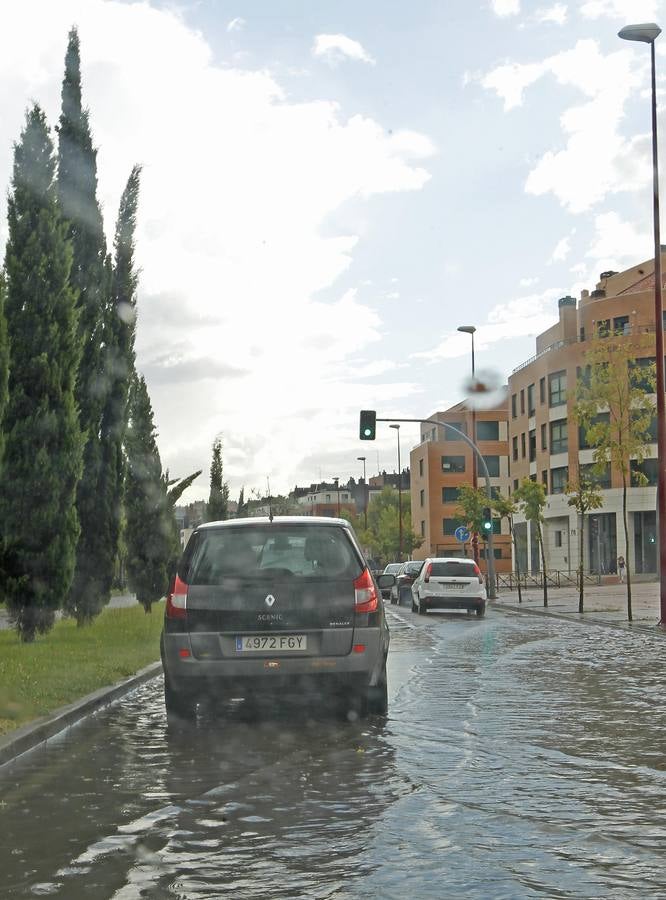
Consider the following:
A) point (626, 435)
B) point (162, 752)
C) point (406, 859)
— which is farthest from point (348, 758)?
point (626, 435)

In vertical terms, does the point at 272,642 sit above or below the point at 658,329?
below

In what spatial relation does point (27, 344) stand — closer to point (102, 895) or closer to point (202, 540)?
point (202, 540)

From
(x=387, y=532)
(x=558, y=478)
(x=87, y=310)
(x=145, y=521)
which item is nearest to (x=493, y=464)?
(x=387, y=532)

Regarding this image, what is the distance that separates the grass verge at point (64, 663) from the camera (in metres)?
11.1

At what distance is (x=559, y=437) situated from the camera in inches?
3007

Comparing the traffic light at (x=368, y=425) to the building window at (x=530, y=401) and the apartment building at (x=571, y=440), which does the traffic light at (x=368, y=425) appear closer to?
the apartment building at (x=571, y=440)

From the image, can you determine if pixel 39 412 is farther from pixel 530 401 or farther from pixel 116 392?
pixel 530 401

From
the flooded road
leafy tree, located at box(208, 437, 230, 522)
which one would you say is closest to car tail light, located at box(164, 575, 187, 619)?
the flooded road

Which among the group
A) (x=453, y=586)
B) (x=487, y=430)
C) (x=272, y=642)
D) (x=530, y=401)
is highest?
(x=487, y=430)

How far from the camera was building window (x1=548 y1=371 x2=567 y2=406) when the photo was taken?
7575 centimetres

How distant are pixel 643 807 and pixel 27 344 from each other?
50.0 feet

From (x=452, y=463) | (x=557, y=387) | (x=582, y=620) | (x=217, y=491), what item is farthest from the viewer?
(x=452, y=463)

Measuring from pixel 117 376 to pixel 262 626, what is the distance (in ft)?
Result: 52.8

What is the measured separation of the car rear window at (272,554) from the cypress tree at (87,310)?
1426cm
